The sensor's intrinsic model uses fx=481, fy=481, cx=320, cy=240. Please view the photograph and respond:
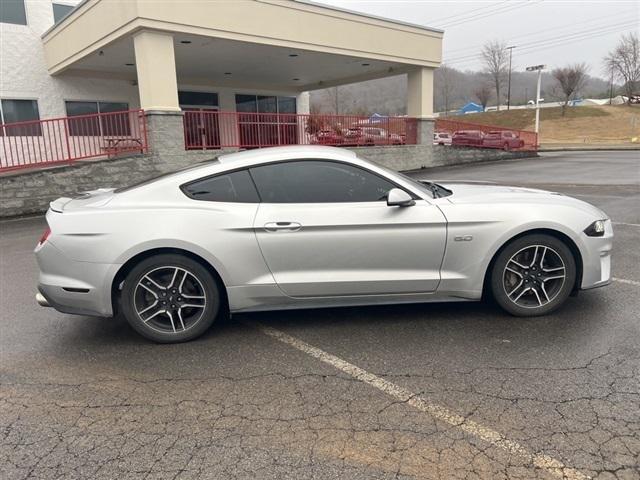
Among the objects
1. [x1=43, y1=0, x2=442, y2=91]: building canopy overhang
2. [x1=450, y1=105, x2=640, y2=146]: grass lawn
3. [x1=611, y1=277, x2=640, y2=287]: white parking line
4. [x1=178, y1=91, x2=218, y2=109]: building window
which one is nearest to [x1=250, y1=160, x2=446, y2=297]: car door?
[x1=611, y1=277, x2=640, y2=287]: white parking line

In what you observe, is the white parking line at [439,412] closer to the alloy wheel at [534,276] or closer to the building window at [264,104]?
the alloy wheel at [534,276]

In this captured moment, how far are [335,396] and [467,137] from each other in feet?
80.4

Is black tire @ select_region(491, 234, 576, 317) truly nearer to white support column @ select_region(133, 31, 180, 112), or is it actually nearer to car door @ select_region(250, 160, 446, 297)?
car door @ select_region(250, 160, 446, 297)

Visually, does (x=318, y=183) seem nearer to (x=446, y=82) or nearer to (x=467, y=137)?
(x=467, y=137)

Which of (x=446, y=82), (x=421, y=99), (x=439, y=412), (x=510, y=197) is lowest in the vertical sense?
(x=439, y=412)

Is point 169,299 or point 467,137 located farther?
point 467,137

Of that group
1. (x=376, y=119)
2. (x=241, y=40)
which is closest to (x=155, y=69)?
(x=241, y=40)

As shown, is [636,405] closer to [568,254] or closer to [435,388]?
[435,388]

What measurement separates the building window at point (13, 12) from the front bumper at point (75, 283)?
1552 centimetres

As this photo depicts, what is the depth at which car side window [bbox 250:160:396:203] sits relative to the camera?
3.86 metres

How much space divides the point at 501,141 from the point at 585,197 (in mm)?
18504

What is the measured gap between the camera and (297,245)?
3715 mm

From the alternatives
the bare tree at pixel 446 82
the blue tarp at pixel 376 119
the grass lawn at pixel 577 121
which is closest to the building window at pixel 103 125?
the blue tarp at pixel 376 119

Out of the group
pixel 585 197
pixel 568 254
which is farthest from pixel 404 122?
pixel 568 254
